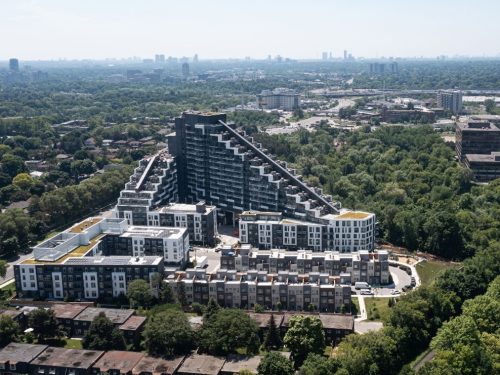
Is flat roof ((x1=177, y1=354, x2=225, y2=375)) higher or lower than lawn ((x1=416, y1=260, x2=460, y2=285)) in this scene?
higher

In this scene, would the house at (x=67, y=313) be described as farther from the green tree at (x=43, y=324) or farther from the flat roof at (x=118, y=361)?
the flat roof at (x=118, y=361)

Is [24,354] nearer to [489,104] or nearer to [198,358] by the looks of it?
[198,358]

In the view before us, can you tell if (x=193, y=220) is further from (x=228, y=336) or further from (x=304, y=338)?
(x=304, y=338)

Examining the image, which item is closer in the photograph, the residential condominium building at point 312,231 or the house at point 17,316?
the house at point 17,316

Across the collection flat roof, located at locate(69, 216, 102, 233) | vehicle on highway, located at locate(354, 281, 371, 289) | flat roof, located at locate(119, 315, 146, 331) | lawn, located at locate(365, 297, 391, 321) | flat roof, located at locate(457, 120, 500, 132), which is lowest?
lawn, located at locate(365, 297, 391, 321)

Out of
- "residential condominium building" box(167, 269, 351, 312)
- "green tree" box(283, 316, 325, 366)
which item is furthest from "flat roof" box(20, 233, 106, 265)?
"green tree" box(283, 316, 325, 366)

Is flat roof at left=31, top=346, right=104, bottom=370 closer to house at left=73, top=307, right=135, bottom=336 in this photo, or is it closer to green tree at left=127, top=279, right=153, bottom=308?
house at left=73, top=307, right=135, bottom=336

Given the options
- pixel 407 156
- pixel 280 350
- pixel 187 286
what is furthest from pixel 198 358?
pixel 407 156

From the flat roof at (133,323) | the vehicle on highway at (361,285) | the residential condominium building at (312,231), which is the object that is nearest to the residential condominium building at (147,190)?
the residential condominium building at (312,231)
